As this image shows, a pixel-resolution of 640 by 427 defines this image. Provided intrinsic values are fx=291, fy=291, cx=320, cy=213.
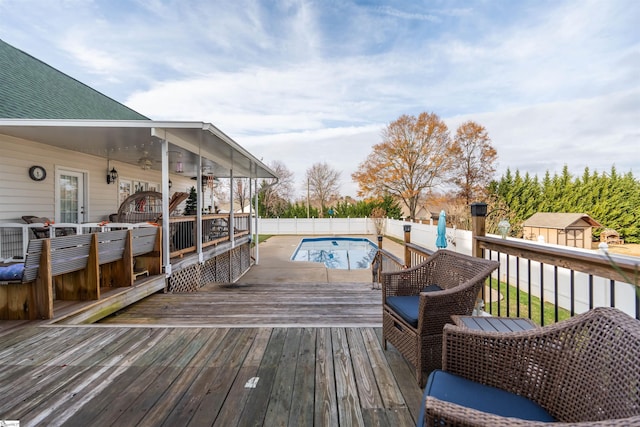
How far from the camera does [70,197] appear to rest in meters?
6.68

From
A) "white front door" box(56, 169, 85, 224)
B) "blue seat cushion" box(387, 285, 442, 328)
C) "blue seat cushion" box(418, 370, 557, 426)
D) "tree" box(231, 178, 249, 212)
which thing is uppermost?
"tree" box(231, 178, 249, 212)

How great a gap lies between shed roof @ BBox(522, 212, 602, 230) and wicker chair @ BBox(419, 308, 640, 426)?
57.2 ft

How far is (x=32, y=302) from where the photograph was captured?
300 centimetres

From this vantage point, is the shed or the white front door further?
the shed

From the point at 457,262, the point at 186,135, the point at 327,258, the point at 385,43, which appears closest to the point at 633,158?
the point at 385,43

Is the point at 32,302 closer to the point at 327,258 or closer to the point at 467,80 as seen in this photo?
the point at 327,258

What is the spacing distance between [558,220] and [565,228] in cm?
75

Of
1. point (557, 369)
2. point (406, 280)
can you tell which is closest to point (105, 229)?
point (406, 280)

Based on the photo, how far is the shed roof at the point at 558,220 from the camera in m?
14.8

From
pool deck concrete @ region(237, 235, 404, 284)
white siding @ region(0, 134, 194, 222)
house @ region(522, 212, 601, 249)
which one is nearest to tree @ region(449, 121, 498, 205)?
house @ region(522, 212, 601, 249)

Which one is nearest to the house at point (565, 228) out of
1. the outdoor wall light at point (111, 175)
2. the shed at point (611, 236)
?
the shed at point (611, 236)

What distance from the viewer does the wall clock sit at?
5704 mm

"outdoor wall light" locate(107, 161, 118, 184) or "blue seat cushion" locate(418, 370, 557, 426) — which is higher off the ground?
"outdoor wall light" locate(107, 161, 118, 184)

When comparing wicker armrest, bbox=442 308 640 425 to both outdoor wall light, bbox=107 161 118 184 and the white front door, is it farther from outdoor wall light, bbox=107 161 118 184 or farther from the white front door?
outdoor wall light, bbox=107 161 118 184
